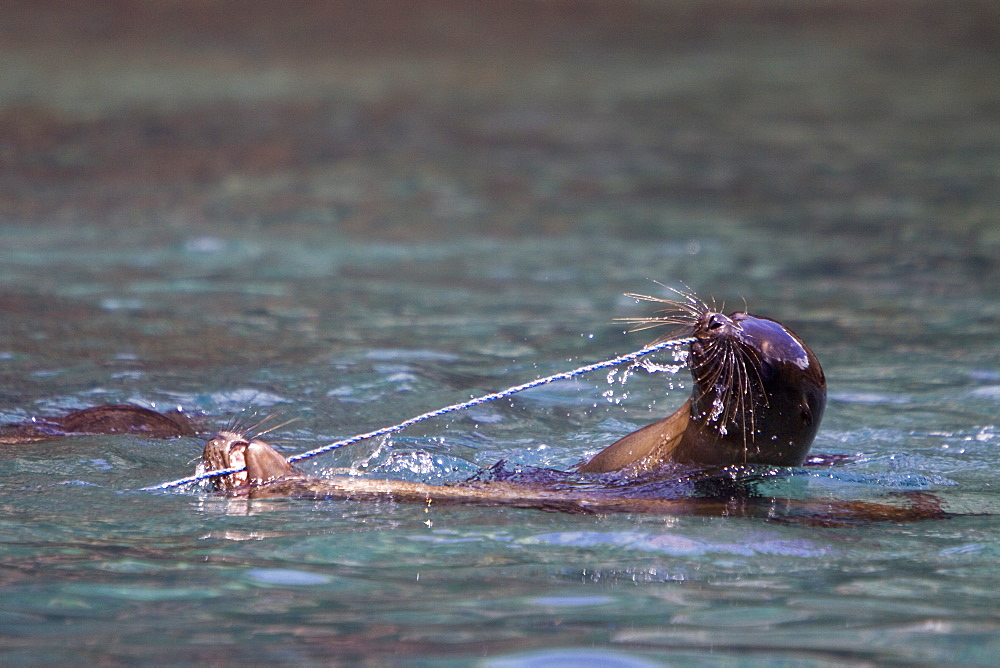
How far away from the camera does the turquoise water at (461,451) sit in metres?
3.04

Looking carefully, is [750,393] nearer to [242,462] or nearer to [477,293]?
[242,462]

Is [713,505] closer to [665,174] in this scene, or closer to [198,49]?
[665,174]

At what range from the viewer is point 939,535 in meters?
3.85

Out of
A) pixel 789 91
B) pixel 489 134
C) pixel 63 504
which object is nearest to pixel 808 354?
pixel 63 504

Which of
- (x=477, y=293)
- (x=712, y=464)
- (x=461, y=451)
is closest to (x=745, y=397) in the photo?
(x=712, y=464)

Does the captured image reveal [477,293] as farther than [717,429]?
Yes

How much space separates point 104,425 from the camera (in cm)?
498

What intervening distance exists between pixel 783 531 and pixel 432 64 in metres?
13.8

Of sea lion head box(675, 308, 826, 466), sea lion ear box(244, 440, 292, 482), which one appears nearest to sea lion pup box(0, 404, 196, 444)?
sea lion ear box(244, 440, 292, 482)

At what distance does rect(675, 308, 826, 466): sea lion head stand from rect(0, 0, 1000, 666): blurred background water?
20 cm

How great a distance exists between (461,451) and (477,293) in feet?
10.9

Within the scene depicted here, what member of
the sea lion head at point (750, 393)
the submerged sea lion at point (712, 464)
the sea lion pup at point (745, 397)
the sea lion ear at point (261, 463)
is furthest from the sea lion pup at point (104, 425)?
the sea lion head at point (750, 393)

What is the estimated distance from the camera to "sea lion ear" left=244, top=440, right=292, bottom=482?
13.4 feet

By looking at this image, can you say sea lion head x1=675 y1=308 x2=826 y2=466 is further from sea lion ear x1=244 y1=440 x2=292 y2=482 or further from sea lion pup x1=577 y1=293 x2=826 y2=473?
sea lion ear x1=244 y1=440 x2=292 y2=482
